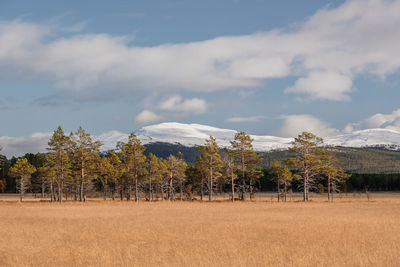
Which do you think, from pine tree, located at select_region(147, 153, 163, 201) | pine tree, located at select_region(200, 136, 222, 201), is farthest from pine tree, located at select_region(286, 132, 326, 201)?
pine tree, located at select_region(147, 153, 163, 201)

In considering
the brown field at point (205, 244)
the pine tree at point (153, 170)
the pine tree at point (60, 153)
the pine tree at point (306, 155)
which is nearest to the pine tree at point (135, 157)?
the pine tree at point (153, 170)

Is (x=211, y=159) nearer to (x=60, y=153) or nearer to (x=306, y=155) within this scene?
(x=306, y=155)

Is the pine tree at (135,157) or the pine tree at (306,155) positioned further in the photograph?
the pine tree at (135,157)

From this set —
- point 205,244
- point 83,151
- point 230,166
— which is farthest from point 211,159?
point 205,244

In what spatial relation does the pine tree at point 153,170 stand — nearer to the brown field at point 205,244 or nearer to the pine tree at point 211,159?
the pine tree at point 211,159

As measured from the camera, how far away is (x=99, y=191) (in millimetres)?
150625

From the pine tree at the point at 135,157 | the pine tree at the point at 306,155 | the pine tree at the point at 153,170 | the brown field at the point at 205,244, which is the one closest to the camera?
the brown field at the point at 205,244

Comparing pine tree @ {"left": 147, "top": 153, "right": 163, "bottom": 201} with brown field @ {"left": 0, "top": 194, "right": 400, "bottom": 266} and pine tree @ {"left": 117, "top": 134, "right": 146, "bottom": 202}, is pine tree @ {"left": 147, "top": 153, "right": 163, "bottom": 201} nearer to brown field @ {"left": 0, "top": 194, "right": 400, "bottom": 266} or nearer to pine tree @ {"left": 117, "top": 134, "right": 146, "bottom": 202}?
pine tree @ {"left": 117, "top": 134, "right": 146, "bottom": 202}

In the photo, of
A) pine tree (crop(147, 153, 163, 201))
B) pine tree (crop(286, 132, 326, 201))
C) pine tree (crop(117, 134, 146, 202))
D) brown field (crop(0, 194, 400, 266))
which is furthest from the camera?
pine tree (crop(147, 153, 163, 201))

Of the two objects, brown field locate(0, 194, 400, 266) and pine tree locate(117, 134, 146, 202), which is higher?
pine tree locate(117, 134, 146, 202)

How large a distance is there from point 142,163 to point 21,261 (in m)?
69.0

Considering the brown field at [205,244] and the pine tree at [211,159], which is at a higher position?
the pine tree at [211,159]

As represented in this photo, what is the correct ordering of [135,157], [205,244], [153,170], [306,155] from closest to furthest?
[205,244] → [306,155] → [135,157] → [153,170]

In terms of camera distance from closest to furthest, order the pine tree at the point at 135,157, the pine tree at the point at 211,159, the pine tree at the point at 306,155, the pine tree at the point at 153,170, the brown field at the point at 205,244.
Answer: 1. the brown field at the point at 205,244
2. the pine tree at the point at 306,155
3. the pine tree at the point at 211,159
4. the pine tree at the point at 135,157
5. the pine tree at the point at 153,170
